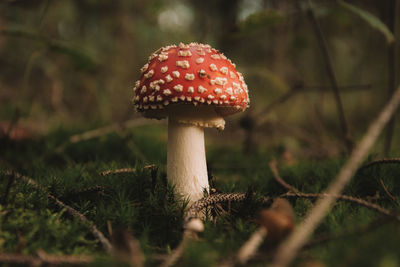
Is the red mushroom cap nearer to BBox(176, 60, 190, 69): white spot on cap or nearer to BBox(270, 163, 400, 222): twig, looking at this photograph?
BBox(176, 60, 190, 69): white spot on cap

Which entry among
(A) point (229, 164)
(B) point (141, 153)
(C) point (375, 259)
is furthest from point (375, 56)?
(C) point (375, 259)

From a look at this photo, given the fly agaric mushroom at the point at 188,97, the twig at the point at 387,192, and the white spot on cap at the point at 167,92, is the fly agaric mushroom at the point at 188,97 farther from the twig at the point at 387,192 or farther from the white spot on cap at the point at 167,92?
the twig at the point at 387,192

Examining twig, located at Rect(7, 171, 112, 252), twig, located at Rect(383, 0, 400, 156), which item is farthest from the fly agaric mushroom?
twig, located at Rect(383, 0, 400, 156)

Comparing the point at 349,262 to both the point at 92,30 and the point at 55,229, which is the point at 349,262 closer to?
the point at 55,229

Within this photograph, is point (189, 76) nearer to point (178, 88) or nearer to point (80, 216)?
point (178, 88)

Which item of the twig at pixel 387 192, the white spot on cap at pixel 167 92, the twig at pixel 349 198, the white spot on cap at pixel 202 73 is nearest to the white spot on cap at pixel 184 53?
the white spot on cap at pixel 202 73

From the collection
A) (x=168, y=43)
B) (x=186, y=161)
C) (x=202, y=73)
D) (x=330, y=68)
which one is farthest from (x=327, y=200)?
(x=168, y=43)
